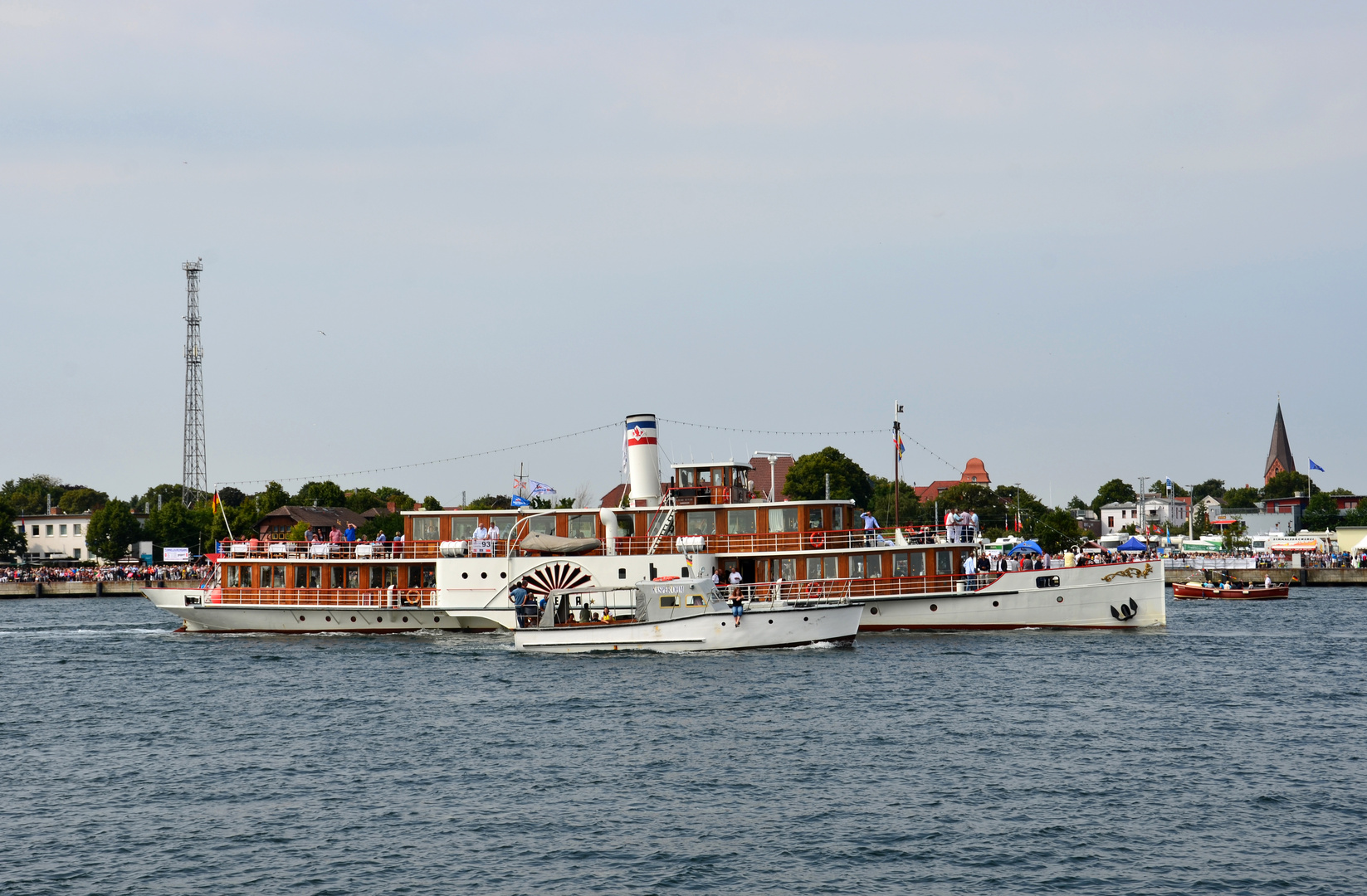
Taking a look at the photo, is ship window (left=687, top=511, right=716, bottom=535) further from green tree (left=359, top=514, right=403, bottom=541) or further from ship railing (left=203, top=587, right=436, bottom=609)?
green tree (left=359, top=514, right=403, bottom=541)

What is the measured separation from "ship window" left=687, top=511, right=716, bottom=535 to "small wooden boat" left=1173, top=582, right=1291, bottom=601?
4206cm

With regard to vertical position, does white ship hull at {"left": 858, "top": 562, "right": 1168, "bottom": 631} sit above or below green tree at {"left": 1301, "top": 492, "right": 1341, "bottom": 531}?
below

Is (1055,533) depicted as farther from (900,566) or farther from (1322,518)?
(900,566)

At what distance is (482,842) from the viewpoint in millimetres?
19688

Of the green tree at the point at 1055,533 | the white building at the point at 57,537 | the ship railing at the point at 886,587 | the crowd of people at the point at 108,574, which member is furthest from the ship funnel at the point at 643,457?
the white building at the point at 57,537

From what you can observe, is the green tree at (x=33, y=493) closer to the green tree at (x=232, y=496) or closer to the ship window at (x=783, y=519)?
the green tree at (x=232, y=496)

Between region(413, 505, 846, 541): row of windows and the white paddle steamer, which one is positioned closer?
the white paddle steamer

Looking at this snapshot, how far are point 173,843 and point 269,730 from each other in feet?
32.9

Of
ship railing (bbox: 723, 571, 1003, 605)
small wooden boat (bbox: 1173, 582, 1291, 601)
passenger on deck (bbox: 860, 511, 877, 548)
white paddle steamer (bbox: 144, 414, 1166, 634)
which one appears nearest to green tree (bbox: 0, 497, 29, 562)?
white paddle steamer (bbox: 144, 414, 1166, 634)

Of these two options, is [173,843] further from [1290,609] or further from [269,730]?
[1290,609]

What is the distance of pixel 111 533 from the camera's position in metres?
118

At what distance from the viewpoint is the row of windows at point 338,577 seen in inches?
2036

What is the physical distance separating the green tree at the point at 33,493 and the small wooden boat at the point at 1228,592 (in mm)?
143886

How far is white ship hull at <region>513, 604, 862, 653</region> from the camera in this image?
39.6 metres
